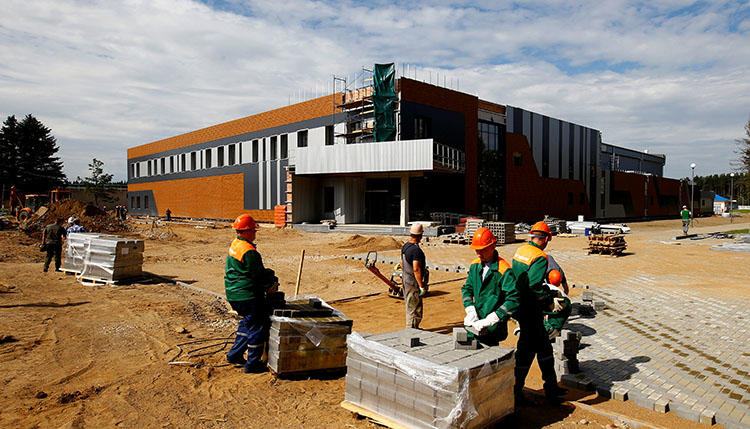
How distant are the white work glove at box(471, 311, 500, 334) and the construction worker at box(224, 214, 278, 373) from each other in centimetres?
257

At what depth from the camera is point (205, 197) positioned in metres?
45.7

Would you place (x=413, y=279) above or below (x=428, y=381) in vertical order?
above

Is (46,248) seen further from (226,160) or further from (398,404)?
(226,160)

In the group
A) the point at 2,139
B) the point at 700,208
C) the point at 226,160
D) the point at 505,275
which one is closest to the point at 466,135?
the point at 226,160

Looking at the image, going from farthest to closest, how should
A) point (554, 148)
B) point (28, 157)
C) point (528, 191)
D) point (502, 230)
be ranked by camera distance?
1. point (28, 157)
2. point (554, 148)
3. point (528, 191)
4. point (502, 230)

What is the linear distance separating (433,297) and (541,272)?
6196 mm

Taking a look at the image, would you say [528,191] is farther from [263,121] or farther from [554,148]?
[263,121]

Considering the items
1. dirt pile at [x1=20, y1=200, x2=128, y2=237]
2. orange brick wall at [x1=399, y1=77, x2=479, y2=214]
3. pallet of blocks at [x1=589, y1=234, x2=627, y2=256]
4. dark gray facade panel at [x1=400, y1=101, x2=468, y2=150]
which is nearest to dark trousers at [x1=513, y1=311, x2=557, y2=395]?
pallet of blocks at [x1=589, y1=234, x2=627, y2=256]

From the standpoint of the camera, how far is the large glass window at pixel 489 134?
35.8 m

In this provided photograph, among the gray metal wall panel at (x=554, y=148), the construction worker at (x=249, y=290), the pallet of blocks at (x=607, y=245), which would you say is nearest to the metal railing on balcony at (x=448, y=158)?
the pallet of blocks at (x=607, y=245)

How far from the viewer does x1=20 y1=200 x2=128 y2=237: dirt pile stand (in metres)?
25.5

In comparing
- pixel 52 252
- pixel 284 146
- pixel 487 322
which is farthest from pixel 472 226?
pixel 487 322

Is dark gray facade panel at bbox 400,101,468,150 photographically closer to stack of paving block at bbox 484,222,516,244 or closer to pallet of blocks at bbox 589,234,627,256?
stack of paving block at bbox 484,222,516,244

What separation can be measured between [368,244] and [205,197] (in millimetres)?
29157
